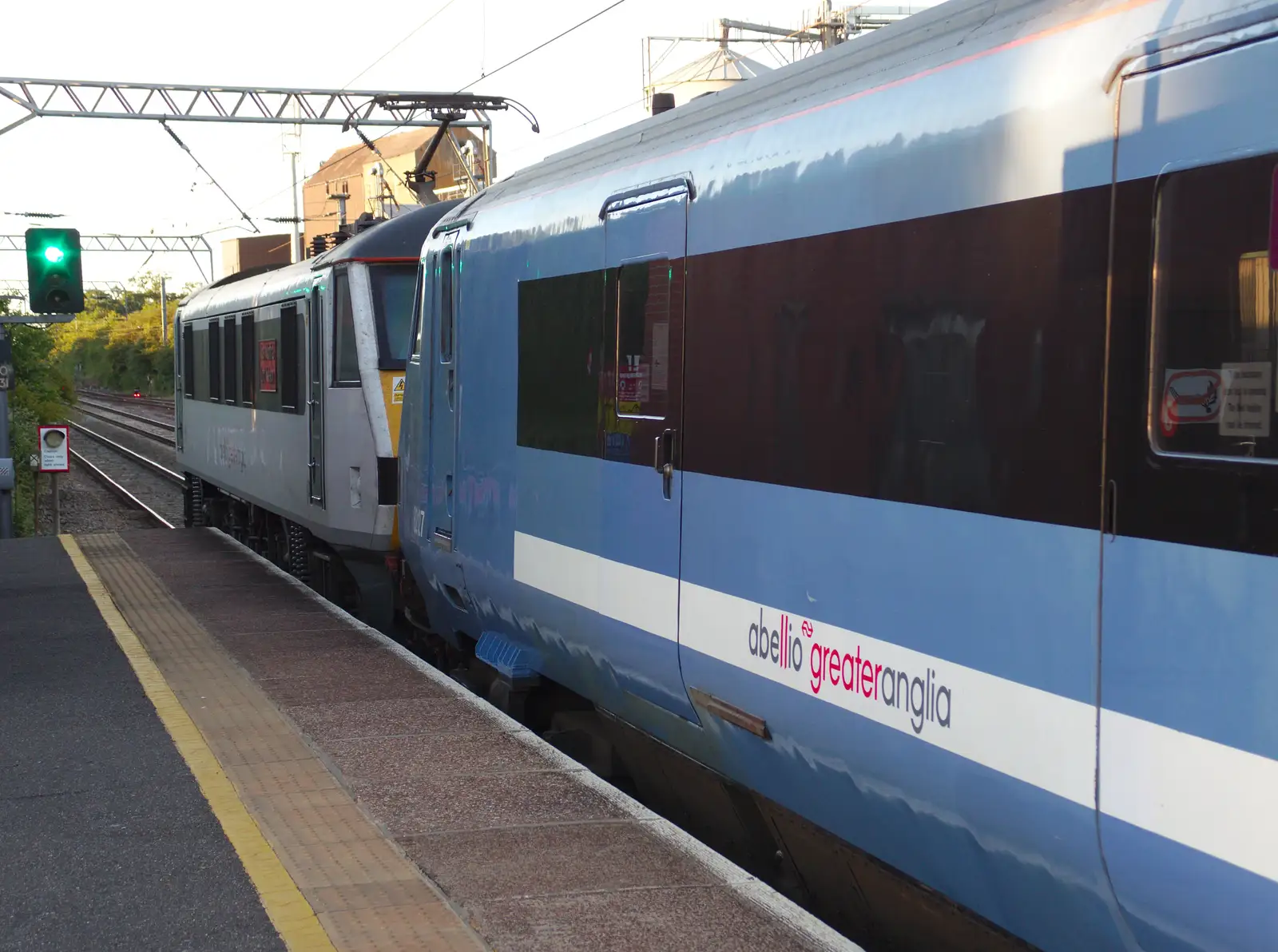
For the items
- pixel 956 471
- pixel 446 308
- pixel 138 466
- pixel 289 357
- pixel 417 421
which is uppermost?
pixel 446 308

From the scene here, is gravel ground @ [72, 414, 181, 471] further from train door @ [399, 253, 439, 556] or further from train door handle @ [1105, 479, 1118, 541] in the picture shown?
train door handle @ [1105, 479, 1118, 541]

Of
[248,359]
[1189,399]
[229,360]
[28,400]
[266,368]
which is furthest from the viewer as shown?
[28,400]

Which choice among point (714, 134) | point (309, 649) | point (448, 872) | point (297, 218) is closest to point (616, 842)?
point (448, 872)

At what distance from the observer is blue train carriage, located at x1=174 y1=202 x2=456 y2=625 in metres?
11.0

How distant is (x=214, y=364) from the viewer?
56.2 ft

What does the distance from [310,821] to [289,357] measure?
7942mm

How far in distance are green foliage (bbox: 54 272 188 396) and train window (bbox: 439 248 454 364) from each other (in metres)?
67.5

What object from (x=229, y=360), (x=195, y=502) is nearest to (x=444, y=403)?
(x=229, y=360)

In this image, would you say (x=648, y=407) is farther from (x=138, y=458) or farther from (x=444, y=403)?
(x=138, y=458)

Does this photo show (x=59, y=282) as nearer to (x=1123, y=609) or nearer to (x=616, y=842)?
(x=616, y=842)

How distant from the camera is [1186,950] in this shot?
287 cm

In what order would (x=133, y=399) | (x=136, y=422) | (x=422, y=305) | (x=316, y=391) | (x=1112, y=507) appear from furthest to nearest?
(x=133, y=399), (x=136, y=422), (x=316, y=391), (x=422, y=305), (x=1112, y=507)

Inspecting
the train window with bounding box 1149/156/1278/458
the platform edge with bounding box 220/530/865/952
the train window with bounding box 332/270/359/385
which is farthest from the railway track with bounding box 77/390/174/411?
the train window with bounding box 1149/156/1278/458

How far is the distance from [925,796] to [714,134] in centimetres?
240
